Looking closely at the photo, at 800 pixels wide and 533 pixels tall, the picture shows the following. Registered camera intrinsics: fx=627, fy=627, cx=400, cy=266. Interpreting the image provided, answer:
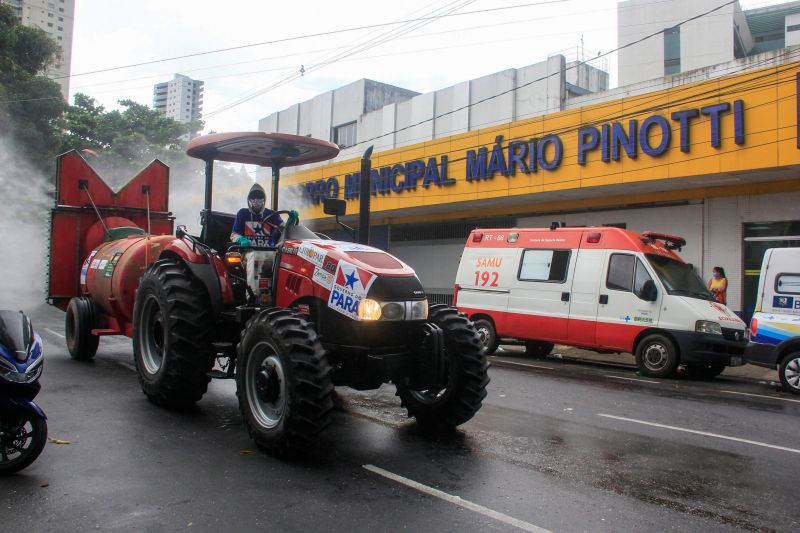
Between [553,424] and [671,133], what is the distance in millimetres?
10058

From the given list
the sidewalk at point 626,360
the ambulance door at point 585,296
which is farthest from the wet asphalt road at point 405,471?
the sidewalk at point 626,360

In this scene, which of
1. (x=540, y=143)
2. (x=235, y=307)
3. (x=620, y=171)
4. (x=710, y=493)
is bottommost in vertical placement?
(x=710, y=493)

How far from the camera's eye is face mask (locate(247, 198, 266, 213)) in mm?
6699

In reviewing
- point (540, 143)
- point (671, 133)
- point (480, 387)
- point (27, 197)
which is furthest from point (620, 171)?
point (27, 197)

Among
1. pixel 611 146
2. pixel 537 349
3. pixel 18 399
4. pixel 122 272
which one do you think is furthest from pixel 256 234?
pixel 611 146

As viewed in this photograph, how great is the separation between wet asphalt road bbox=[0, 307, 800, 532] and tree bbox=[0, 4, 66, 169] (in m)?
30.2

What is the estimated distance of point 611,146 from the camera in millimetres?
15359

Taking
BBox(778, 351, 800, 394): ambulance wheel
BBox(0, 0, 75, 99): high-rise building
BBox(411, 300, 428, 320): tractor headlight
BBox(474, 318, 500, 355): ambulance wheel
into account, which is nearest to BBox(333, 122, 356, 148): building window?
BBox(474, 318, 500, 355): ambulance wheel

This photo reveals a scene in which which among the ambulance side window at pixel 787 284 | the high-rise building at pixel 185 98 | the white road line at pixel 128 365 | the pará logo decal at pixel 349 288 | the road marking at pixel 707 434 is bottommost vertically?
the road marking at pixel 707 434

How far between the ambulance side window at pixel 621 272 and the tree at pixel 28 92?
30143 mm

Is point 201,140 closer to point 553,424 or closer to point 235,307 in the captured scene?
point 235,307

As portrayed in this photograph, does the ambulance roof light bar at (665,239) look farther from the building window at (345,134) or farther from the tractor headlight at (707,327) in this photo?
the building window at (345,134)

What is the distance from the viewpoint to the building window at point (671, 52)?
37875 millimetres

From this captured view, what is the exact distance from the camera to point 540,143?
Answer: 17.0 meters
